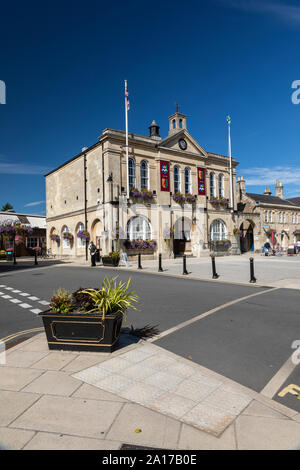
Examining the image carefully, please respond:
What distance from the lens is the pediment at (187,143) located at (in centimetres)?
2691

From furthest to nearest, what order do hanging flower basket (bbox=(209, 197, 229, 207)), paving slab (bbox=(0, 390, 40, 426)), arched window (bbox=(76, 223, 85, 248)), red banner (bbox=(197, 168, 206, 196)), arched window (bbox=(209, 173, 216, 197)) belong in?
1. arched window (bbox=(209, 173, 216, 197))
2. hanging flower basket (bbox=(209, 197, 229, 207))
3. red banner (bbox=(197, 168, 206, 196))
4. arched window (bbox=(76, 223, 85, 248))
5. paving slab (bbox=(0, 390, 40, 426))

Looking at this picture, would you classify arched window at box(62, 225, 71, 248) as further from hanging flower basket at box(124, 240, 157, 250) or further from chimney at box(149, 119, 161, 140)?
chimney at box(149, 119, 161, 140)

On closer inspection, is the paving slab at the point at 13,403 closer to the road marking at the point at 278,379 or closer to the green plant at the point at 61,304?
the green plant at the point at 61,304

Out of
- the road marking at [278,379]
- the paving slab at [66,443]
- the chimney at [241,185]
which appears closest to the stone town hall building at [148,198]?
the chimney at [241,185]

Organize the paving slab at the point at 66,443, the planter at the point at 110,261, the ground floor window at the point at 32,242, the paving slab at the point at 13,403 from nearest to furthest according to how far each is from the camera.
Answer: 1. the paving slab at the point at 66,443
2. the paving slab at the point at 13,403
3. the planter at the point at 110,261
4. the ground floor window at the point at 32,242

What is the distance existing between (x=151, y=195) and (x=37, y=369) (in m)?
22.1

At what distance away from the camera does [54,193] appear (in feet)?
107

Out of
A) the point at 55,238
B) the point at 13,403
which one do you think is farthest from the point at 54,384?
the point at 55,238

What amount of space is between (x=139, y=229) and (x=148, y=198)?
283 cm

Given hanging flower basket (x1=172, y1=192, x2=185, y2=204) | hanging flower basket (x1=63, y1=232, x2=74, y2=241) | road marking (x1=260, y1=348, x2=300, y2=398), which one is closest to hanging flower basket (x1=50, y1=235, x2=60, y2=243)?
hanging flower basket (x1=63, y1=232, x2=74, y2=241)

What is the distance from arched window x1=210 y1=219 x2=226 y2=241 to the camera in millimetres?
29955

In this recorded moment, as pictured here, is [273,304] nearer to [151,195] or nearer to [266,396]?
[266,396]

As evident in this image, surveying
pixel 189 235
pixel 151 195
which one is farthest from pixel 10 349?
pixel 189 235

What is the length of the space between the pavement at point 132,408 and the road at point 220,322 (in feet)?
1.43
